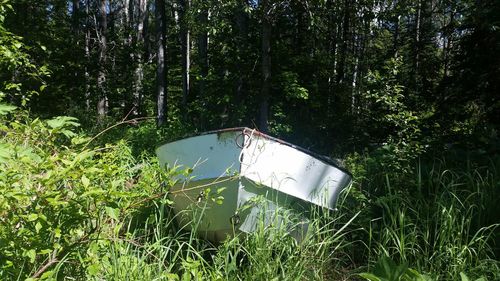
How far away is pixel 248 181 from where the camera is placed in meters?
3.78

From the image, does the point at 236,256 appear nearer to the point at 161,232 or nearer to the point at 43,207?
the point at 161,232

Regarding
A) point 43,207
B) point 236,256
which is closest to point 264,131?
point 236,256

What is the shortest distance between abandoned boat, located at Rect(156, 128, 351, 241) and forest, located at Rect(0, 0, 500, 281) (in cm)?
21

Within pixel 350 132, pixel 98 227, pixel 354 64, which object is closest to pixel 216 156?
pixel 98 227

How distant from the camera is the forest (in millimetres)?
2311

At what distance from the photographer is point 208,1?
27.5ft

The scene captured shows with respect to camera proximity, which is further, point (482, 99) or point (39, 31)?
point (39, 31)

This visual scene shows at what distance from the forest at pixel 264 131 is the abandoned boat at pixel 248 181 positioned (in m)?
0.21

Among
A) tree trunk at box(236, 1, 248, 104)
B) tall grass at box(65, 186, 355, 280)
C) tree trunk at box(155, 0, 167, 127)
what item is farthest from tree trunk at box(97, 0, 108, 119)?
tall grass at box(65, 186, 355, 280)

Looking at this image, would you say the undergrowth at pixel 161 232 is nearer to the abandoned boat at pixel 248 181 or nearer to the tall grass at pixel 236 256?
the tall grass at pixel 236 256

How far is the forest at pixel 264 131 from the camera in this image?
231 centimetres

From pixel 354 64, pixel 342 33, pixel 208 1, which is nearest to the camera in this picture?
pixel 208 1

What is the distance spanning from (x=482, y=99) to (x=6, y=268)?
8.08 m

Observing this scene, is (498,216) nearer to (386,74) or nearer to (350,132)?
(386,74)
